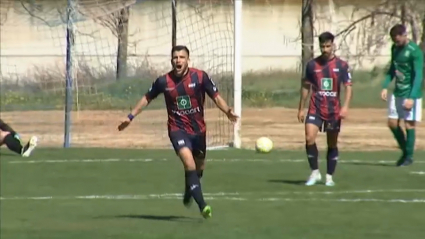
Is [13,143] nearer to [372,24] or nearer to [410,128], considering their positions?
[410,128]

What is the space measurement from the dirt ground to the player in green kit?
385cm

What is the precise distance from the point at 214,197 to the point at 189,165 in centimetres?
202

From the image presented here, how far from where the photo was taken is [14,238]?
376 inches

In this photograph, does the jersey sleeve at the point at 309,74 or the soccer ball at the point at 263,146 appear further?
the soccer ball at the point at 263,146

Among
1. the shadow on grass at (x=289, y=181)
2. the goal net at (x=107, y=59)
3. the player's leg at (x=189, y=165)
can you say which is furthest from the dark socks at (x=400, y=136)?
the player's leg at (x=189, y=165)

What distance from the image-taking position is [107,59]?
20.7 meters

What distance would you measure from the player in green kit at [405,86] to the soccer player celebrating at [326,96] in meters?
2.09

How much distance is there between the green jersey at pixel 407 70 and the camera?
14.9 m

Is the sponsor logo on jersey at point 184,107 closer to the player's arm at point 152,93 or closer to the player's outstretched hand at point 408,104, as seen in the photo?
the player's arm at point 152,93

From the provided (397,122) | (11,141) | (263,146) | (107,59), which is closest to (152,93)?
(397,122)

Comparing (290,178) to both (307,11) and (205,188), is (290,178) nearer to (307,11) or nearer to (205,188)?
(205,188)

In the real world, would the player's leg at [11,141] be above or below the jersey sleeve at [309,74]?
below

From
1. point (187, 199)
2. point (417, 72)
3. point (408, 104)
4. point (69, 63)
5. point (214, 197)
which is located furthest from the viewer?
point (69, 63)

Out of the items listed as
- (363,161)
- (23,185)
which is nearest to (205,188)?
(23,185)
